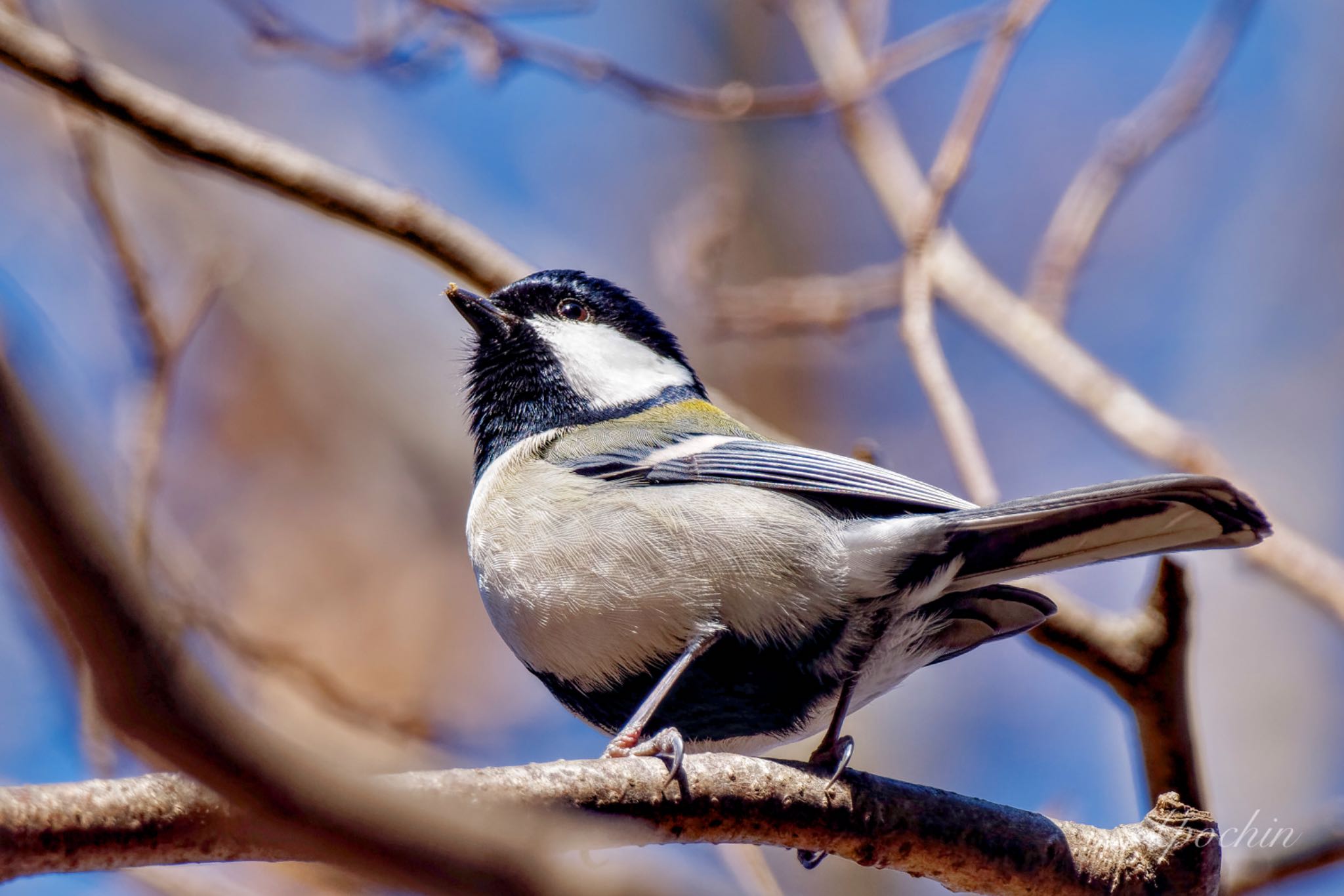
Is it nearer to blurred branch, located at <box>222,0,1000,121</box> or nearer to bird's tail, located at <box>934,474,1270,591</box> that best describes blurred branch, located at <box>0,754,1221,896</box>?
bird's tail, located at <box>934,474,1270,591</box>

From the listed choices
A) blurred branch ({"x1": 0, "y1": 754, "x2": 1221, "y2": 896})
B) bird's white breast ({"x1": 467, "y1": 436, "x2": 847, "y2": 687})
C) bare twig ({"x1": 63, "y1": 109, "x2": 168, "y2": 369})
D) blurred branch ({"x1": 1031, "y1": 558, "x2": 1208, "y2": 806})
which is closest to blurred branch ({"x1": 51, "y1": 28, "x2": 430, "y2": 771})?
bare twig ({"x1": 63, "y1": 109, "x2": 168, "y2": 369})

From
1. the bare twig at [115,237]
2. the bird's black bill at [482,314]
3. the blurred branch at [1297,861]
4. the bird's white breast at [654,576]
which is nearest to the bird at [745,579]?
the bird's white breast at [654,576]

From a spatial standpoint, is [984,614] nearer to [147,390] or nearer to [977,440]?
[977,440]

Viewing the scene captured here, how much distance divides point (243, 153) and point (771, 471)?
5.23ft

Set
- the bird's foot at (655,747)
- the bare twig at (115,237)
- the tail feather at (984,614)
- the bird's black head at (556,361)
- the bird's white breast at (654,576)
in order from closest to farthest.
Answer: the bird's foot at (655,747), the bird's white breast at (654,576), the tail feather at (984,614), the bare twig at (115,237), the bird's black head at (556,361)

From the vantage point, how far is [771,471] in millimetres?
2609

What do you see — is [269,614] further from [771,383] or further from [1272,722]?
[1272,722]

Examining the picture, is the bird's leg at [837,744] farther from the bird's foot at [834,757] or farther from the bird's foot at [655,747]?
the bird's foot at [655,747]

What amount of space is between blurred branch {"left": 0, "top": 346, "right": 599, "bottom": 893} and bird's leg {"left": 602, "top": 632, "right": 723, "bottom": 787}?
3.53ft

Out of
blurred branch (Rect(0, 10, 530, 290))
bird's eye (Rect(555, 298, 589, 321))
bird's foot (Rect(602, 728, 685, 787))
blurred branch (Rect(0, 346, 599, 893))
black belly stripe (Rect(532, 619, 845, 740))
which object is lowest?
blurred branch (Rect(0, 346, 599, 893))

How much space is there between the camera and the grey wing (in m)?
2.46

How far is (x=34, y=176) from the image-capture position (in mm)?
7090

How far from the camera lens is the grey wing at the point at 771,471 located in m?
2.46

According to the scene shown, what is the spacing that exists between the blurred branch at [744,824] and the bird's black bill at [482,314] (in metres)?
1.60
